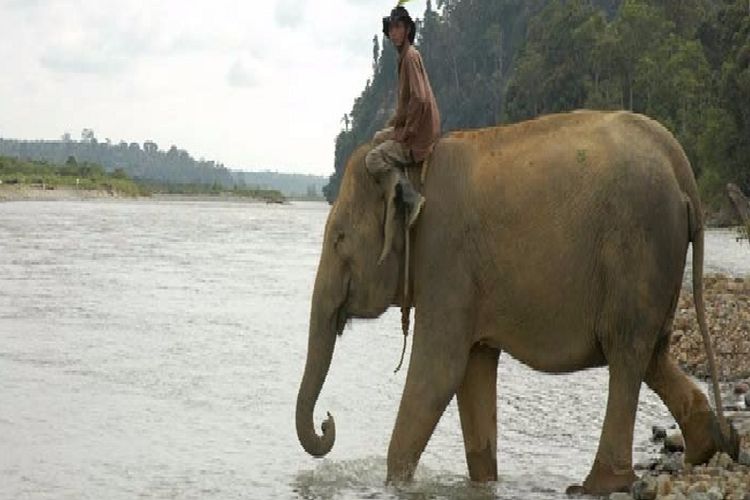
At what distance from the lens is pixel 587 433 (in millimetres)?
12180

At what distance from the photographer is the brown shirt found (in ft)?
27.1

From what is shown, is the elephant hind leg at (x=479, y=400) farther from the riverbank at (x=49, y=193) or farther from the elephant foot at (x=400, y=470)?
the riverbank at (x=49, y=193)

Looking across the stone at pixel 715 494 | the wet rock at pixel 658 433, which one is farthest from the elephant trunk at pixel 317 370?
the wet rock at pixel 658 433

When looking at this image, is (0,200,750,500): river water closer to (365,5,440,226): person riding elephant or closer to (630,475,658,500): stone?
(630,475,658,500): stone

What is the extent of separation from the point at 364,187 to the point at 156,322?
55.0 ft

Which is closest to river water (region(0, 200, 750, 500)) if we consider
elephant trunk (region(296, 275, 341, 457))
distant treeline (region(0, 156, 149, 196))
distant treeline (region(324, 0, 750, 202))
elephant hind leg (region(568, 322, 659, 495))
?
elephant trunk (region(296, 275, 341, 457))

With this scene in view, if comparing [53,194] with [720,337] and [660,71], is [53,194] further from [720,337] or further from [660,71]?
[720,337]

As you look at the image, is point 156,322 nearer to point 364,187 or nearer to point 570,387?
point 570,387

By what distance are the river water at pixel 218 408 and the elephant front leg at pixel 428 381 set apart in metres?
0.64

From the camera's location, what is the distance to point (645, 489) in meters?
7.86

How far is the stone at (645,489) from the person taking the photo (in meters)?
7.82

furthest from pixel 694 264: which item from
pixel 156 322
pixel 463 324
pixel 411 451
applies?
pixel 156 322

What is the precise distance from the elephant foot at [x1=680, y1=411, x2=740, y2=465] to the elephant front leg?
5.66 feet

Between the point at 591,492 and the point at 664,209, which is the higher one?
the point at 664,209
